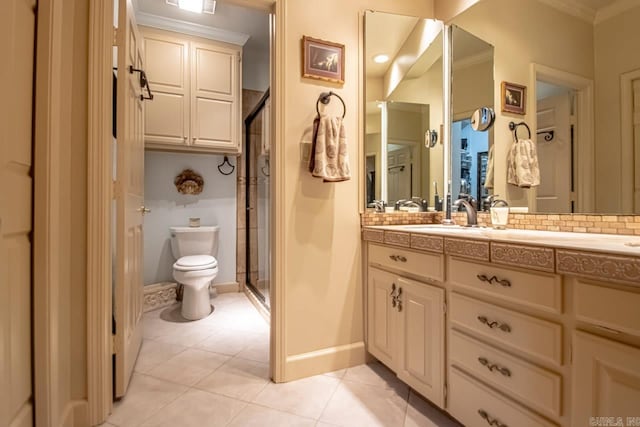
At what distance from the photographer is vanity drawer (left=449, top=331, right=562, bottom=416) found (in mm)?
920

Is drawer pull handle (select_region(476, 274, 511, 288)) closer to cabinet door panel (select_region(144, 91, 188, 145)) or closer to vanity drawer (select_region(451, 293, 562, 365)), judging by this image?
vanity drawer (select_region(451, 293, 562, 365))

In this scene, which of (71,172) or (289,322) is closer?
(71,172)

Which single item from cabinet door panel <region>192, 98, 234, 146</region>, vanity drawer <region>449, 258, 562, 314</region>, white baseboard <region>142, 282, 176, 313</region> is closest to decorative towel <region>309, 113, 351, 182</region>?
vanity drawer <region>449, 258, 562, 314</region>

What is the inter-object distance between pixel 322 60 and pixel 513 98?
108cm

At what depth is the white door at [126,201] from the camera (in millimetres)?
1491

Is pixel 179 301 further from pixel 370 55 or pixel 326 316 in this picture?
pixel 370 55

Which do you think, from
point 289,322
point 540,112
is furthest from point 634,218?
point 289,322

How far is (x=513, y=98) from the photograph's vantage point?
163cm

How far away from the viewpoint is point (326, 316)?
1.81m

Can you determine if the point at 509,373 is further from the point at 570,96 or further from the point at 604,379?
the point at 570,96

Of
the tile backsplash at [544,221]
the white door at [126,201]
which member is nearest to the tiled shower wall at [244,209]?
the white door at [126,201]

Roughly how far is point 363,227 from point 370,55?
43.5 inches

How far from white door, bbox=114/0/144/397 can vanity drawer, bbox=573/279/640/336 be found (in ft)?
6.07

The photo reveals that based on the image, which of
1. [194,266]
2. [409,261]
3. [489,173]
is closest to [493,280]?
[409,261]
